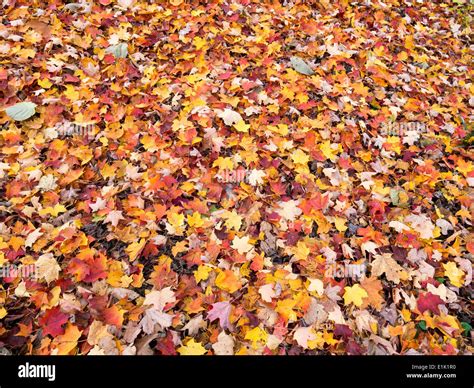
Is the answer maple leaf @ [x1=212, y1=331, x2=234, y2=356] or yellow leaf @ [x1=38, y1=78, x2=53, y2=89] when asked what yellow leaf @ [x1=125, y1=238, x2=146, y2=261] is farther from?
yellow leaf @ [x1=38, y1=78, x2=53, y2=89]

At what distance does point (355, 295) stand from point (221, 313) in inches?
41.3

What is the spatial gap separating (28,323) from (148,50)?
3.38 m

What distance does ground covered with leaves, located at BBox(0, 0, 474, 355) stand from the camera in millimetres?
2557

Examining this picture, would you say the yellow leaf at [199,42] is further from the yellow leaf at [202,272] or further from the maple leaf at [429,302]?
the maple leaf at [429,302]

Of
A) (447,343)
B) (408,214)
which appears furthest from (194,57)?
(447,343)

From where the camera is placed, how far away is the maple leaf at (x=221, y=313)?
2531 mm

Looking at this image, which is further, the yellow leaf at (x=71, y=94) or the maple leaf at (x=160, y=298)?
the yellow leaf at (x=71, y=94)

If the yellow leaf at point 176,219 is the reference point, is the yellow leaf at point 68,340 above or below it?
below

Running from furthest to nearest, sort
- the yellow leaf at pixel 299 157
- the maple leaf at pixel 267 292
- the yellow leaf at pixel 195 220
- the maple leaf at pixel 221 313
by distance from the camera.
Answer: the yellow leaf at pixel 299 157
the yellow leaf at pixel 195 220
the maple leaf at pixel 267 292
the maple leaf at pixel 221 313

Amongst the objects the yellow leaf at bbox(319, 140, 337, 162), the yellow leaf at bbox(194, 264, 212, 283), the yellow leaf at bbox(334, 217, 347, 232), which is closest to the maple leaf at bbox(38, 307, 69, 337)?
the yellow leaf at bbox(194, 264, 212, 283)

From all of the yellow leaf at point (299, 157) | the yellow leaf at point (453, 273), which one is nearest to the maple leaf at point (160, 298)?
the yellow leaf at point (299, 157)

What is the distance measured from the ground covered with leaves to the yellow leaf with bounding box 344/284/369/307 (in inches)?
0.6

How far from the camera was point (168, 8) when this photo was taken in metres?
4.99
